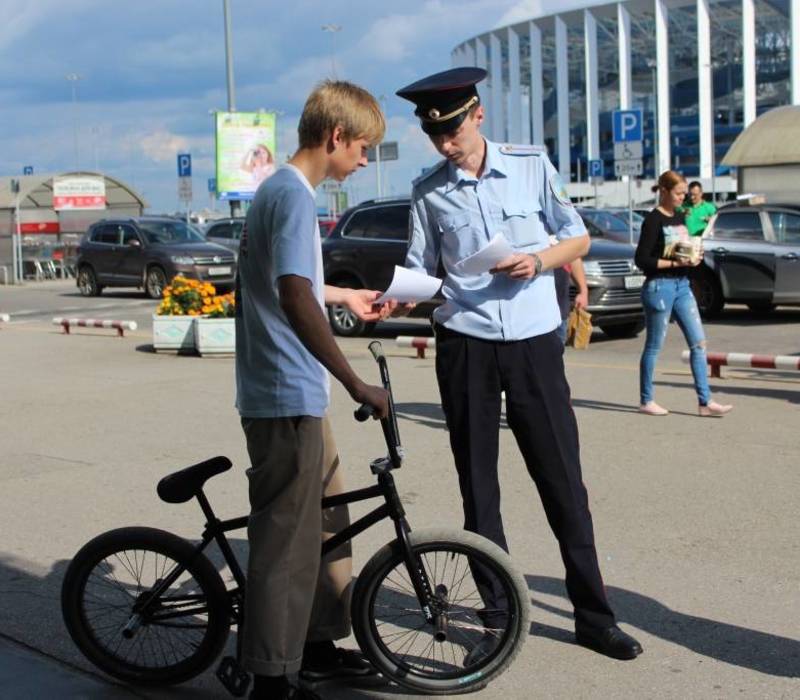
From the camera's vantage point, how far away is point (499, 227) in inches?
176

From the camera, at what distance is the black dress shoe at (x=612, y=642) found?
4.37 m

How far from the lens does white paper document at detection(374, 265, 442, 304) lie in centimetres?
425

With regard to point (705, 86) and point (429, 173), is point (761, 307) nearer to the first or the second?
point (429, 173)

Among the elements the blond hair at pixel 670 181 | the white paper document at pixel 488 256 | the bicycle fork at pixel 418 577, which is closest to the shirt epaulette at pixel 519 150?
the white paper document at pixel 488 256

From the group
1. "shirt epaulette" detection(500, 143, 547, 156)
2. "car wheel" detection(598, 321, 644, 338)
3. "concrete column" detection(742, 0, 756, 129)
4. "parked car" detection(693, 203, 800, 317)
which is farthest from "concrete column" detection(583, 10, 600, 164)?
"shirt epaulette" detection(500, 143, 547, 156)

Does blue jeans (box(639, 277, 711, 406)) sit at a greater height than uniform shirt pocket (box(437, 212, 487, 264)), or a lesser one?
lesser

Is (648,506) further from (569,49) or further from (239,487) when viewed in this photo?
(569,49)

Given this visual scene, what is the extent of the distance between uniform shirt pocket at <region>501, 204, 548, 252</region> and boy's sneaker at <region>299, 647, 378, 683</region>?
4.95ft

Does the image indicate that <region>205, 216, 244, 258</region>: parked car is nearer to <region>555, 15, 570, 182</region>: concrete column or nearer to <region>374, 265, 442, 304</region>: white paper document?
<region>374, 265, 442, 304</region>: white paper document

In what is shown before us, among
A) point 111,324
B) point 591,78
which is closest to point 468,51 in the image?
point 591,78

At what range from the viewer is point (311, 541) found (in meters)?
3.82

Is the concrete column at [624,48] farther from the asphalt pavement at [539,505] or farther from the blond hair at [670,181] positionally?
the blond hair at [670,181]

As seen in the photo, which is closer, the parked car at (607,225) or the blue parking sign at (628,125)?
the parked car at (607,225)

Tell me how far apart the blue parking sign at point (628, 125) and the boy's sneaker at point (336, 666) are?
74.0ft
